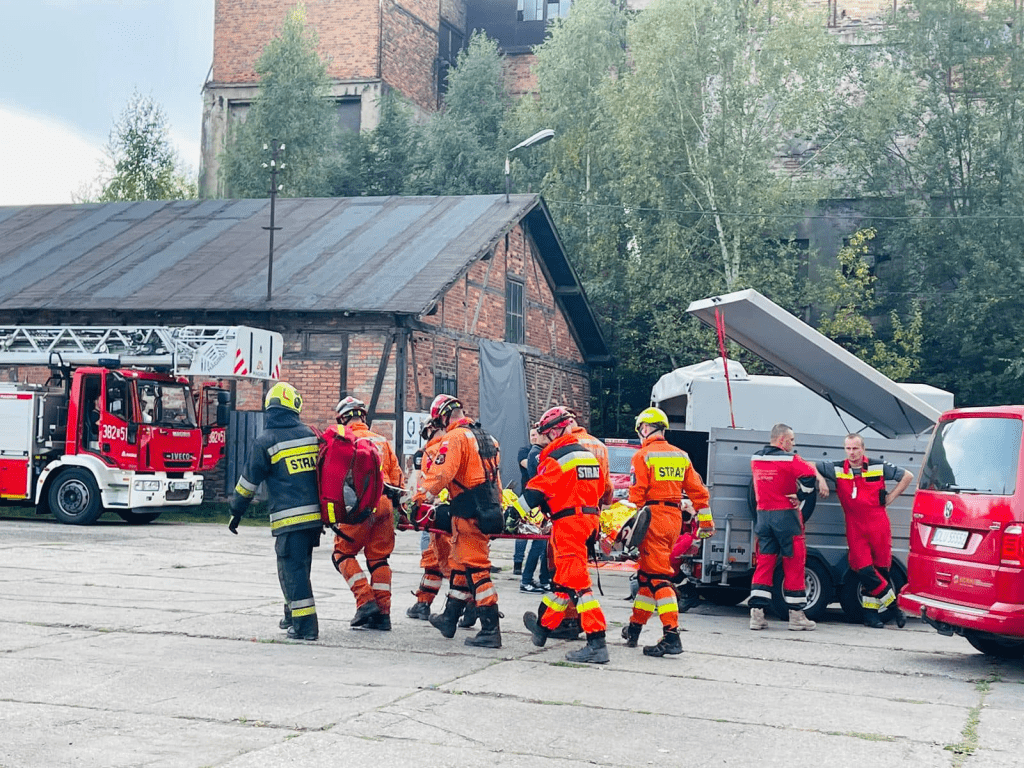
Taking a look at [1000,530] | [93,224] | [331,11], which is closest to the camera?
[1000,530]

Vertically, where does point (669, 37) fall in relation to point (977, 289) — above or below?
above

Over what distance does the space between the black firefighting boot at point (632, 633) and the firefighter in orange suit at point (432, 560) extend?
147cm

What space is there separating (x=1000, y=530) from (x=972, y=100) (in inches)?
1216

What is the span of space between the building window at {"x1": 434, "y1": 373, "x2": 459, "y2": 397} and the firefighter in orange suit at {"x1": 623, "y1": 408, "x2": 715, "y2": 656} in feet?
51.8

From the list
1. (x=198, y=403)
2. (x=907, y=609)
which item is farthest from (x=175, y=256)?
(x=907, y=609)

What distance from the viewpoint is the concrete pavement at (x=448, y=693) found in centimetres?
612

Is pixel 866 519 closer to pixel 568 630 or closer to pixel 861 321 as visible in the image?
pixel 568 630

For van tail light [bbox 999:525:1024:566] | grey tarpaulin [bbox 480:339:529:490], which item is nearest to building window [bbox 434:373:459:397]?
grey tarpaulin [bbox 480:339:529:490]

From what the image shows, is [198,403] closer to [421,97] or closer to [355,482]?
[355,482]

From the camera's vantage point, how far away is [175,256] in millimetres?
28172

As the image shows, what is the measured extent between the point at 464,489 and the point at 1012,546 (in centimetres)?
387

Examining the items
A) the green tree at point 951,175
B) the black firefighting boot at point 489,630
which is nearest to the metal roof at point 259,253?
the green tree at point 951,175

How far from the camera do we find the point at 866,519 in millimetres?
11766

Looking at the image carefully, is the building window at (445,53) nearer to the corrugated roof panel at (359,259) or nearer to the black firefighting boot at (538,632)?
the corrugated roof panel at (359,259)
